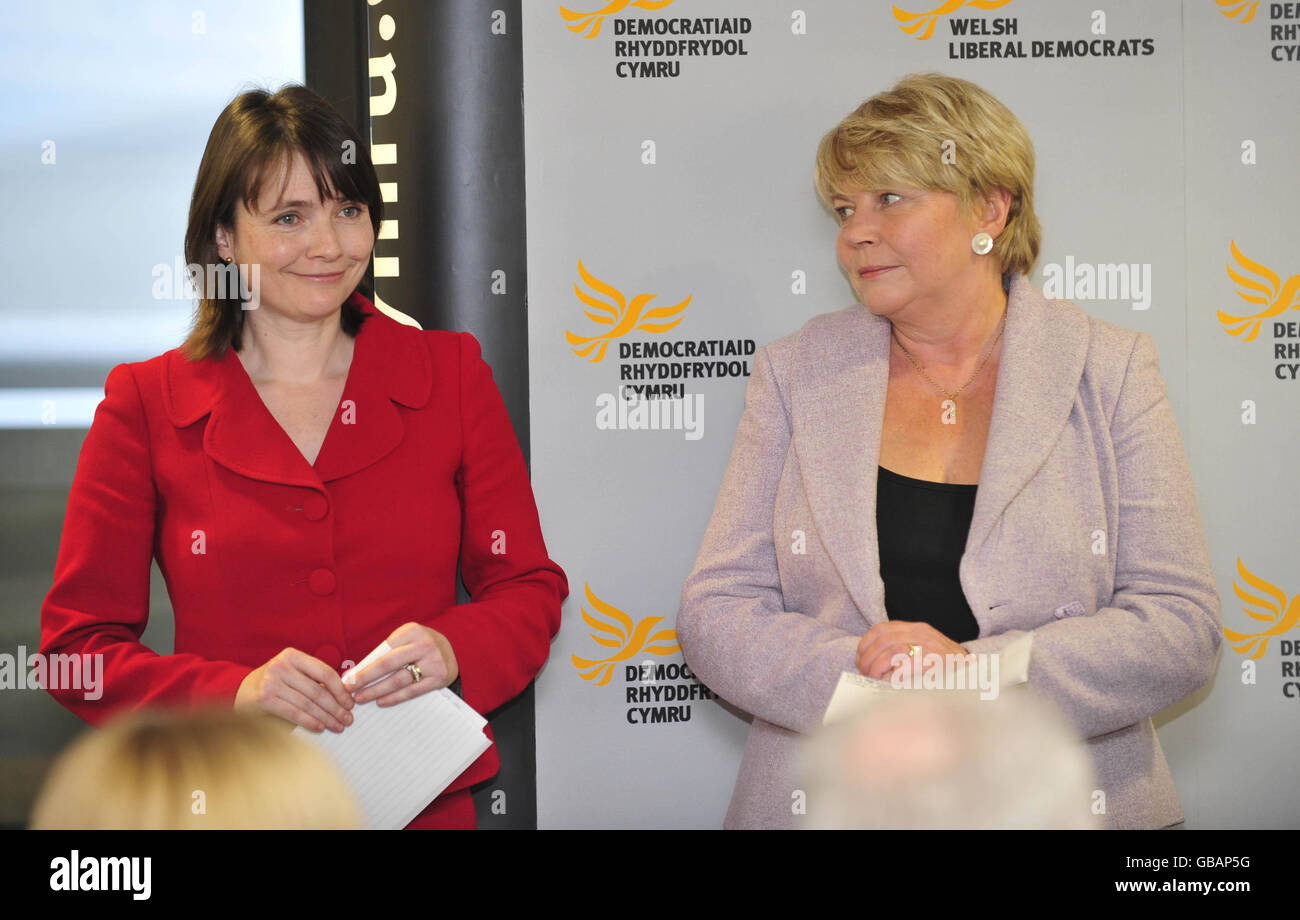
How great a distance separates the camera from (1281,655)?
2.69 m

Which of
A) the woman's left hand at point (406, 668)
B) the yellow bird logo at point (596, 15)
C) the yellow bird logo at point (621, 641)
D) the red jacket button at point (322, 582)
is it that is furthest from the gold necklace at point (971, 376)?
the red jacket button at point (322, 582)

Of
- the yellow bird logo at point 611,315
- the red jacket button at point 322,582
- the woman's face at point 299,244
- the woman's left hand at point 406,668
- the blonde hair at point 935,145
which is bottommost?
the woman's left hand at point 406,668

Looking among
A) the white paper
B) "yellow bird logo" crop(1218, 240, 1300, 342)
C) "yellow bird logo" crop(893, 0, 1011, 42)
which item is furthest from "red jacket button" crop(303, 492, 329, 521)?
"yellow bird logo" crop(1218, 240, 1300, 342)

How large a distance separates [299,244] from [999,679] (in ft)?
4.91

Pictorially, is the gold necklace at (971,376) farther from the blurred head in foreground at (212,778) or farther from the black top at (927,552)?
the blurred head in foreground at (212,778)

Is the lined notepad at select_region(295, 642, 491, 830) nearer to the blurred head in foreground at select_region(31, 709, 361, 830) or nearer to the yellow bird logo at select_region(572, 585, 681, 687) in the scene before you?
the blurred head in foreground at select_region(31, 709, 361, 830)

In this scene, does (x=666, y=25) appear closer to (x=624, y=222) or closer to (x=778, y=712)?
(x=624, y=222)

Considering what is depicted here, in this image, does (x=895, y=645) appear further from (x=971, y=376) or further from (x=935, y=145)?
(x=935, y=145)

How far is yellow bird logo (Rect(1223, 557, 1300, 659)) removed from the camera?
105 inches

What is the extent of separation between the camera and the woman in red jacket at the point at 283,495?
2.11m

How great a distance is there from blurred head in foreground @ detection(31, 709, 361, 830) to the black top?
1.08m

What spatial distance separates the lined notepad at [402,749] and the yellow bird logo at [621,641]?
0.52 metres
